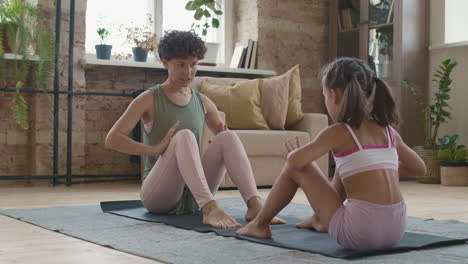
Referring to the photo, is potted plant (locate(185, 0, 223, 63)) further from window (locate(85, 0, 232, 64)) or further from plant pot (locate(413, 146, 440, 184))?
plant pot (locate(413, 146, 440, 184))

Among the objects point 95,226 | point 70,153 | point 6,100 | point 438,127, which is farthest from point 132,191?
point 438,127

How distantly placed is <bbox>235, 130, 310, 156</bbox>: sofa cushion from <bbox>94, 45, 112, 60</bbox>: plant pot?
4.33 ft

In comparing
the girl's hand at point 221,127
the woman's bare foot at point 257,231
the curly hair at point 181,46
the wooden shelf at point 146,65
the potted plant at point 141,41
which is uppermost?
the potted plant at point 141,41

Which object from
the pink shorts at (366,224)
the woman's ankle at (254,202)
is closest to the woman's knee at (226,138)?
the woman's ankle at (254,202)

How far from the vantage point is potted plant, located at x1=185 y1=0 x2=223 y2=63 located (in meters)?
5.68

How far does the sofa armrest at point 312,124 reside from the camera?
502 centimetres

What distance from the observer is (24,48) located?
4.69 m

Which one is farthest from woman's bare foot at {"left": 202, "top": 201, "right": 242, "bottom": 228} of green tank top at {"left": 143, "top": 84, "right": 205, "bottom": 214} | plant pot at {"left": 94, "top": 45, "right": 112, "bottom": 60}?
plant pot at {"left": 94, "top": 45, "right": 112, "bottom": 60}

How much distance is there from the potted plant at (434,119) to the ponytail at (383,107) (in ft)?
11.2

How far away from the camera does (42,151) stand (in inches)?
194

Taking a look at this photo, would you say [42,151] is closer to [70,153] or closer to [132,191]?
[70,153]

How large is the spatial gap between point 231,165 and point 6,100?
8.99 feet

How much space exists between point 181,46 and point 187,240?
2.77 feet

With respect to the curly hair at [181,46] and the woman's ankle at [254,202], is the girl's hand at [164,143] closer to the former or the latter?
the curly hair at [181,46]
